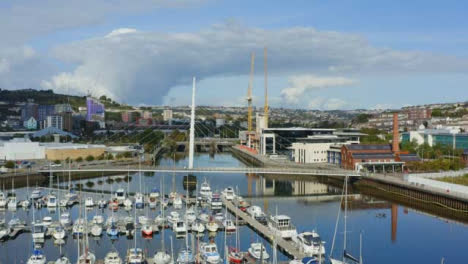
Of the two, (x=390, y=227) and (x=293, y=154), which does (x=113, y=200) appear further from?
(x=293, y=154)

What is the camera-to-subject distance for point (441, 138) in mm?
48500

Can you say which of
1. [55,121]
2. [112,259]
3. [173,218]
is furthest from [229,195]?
[55,121]

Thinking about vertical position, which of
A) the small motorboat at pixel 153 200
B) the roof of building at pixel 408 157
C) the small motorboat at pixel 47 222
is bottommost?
the small motorboat at pixel 47 222

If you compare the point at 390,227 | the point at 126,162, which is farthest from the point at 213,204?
the point at 126,162

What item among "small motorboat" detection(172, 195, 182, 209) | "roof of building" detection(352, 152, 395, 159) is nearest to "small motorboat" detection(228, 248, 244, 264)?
"small motorboat" detection(172, 195, 182, 209)

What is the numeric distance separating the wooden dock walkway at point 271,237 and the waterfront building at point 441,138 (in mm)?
29113

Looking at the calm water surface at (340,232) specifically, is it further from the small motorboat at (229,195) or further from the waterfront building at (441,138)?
the waterfront building at (441,138)

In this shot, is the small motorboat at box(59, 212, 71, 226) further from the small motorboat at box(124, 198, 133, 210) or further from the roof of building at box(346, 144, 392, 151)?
the roof of building at box(346, 144, 392, 151)

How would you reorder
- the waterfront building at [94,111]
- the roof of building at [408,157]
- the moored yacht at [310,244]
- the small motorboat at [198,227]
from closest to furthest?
the moored yacht at [310,244]
the small motorboat at [198,227]
the roof of building at [408,157]
the waterfront building at [94,111]

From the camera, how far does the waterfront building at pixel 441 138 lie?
46250mm

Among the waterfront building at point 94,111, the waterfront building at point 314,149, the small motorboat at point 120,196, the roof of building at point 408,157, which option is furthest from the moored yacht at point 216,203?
the waterfront building at point 94,111

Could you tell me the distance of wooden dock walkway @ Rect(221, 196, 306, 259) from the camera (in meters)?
16.5

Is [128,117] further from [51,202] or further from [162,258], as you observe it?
[162,258]

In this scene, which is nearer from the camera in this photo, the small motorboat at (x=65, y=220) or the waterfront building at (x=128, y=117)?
the small motorboat at (x=65, y=220)
